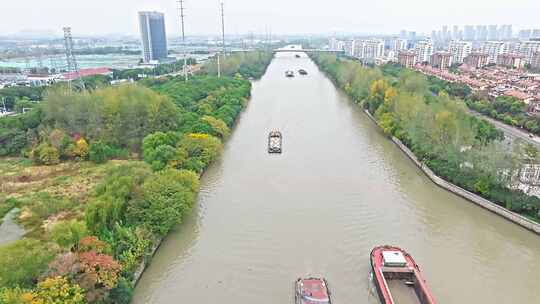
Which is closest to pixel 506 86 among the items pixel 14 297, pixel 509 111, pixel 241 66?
pixel 509 111

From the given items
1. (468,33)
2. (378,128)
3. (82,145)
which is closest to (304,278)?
(82,145)

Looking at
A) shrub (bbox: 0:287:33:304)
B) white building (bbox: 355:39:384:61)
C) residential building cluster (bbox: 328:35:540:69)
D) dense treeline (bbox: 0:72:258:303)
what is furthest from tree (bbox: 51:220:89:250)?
white building (bbox: 355:39:384:61)

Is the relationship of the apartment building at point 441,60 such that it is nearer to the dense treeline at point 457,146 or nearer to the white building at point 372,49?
the white building at point 372,49

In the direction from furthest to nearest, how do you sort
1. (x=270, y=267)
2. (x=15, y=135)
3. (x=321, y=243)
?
(x=15, y=135)
(x=321, y=243)
(x=270, y=267)

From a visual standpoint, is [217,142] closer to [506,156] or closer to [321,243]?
[321,243]

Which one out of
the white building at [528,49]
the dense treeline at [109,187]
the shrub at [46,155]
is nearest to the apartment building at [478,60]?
the white building at [528,49]
